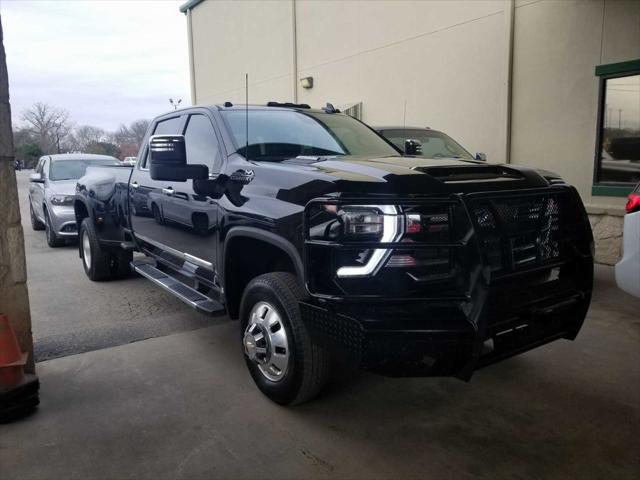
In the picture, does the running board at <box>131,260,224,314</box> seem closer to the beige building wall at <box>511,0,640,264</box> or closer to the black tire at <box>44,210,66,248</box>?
the black tire at <box>44,210,66,248</box>

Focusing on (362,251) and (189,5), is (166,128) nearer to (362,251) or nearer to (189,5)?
(362,251)

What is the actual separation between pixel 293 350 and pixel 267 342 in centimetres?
29

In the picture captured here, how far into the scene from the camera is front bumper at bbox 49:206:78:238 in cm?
934

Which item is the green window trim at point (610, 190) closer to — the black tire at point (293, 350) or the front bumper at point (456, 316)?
the front bumper at point (456, 316)

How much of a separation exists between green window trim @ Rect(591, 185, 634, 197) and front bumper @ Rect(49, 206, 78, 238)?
8531mm

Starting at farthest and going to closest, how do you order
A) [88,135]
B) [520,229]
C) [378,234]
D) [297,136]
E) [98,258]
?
[88,135]
[98,258]
[297,136]
[520,229]
[378,234]

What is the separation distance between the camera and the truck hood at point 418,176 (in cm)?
261

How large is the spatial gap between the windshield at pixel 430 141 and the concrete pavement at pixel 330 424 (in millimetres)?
3775

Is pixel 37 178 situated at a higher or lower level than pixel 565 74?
lower

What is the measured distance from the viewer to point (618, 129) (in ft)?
24.0

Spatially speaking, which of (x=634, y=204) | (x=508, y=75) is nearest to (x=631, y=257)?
(x=634, y=204)

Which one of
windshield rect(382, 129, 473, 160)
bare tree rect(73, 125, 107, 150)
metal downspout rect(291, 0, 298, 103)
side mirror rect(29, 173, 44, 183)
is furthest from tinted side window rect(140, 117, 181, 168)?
bare tree rect(73, 125, 107, 150)

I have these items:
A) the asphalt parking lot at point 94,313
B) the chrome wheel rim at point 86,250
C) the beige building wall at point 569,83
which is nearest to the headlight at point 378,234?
the asphalt parking lot at point 94,313

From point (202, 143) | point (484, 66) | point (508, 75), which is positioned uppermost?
point (484, 66)
